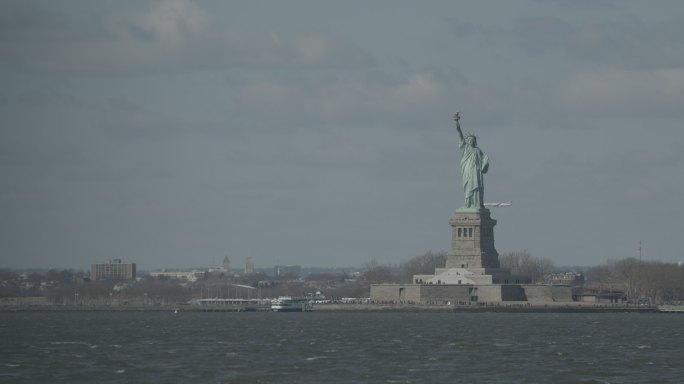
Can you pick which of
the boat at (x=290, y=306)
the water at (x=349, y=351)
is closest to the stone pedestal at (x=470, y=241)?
the water at (x=349, y=351)

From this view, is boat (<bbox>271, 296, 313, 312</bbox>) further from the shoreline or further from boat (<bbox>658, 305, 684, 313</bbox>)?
boat (<bbox>658, 305, 684, 313</bbox>)

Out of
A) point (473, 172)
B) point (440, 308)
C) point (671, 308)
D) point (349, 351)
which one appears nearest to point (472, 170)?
point (473, 172)

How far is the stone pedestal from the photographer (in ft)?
497

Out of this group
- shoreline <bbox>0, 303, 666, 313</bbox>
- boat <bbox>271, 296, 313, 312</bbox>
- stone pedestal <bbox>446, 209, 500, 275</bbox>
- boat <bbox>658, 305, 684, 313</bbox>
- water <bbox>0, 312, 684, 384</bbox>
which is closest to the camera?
water <bbox>0, 312, 684, 384</bbox>

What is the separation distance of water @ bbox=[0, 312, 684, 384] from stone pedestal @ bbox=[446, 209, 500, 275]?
1641 cm

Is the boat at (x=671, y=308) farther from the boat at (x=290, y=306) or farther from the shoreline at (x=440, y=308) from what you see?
the boat at (x=290, y=306)

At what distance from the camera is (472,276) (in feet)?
496

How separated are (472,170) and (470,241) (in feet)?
20.3

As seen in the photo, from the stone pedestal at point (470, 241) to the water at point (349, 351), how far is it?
16414 millimetres

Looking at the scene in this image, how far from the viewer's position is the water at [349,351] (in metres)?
73.4

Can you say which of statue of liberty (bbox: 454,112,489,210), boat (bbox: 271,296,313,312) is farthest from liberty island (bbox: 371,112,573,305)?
boat (bbox: 271,296,313,312)

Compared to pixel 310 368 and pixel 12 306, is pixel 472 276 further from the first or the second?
pixel 310 368

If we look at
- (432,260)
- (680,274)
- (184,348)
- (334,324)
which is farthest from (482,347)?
(432,260)

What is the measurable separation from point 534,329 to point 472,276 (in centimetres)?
3724
